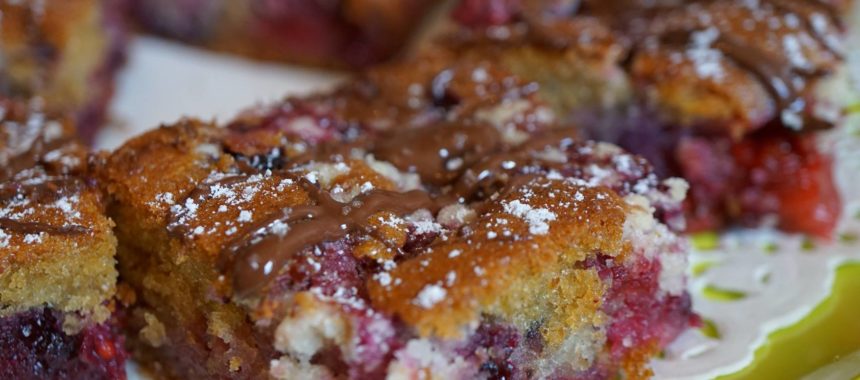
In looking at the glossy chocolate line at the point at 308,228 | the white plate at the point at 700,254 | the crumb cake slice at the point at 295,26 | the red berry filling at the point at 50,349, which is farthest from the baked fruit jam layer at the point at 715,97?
the red berry filling at the point at 50,349

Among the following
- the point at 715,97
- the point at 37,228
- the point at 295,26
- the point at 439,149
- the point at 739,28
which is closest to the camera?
the point at 37,228

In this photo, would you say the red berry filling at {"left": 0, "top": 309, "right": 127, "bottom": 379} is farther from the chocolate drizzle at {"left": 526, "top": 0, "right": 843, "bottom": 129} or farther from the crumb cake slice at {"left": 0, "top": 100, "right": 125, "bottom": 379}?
the chocolate drizzle at {"left": 526, "top": 0, "right": 843, "bottom": 129}

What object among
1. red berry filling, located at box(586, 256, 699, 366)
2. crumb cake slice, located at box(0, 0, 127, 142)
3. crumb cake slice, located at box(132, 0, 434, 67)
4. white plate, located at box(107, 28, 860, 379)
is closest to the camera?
red berry filling, located at box(586, 256, 699, 366)

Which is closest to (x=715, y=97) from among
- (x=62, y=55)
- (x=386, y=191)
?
(x=386, y=191)

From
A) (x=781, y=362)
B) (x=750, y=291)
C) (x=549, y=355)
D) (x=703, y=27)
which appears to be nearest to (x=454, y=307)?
(x=549, y=355)

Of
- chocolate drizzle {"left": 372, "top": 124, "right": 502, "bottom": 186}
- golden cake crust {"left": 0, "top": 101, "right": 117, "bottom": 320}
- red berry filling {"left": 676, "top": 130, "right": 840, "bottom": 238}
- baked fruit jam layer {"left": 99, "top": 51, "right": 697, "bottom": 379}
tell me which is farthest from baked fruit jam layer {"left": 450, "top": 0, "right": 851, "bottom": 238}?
golden cake crust {"left": 0, "top": 101, "right": 117, "bottom": 320}

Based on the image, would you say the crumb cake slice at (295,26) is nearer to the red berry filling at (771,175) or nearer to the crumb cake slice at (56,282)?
the red berry filling at (771,175)

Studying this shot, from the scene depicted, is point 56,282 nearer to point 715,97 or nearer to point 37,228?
point 37,228
